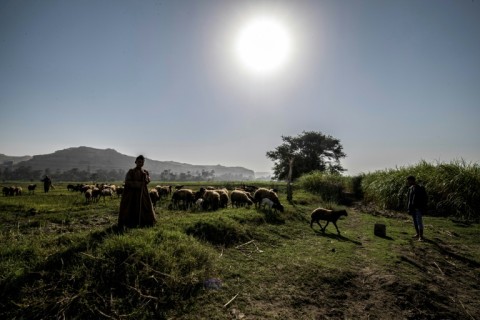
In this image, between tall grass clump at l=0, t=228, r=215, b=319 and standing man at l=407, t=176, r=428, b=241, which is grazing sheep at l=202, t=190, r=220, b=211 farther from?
standing man at l=407, t=176, r=428, b=241

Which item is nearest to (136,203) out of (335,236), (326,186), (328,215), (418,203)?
(335,236)

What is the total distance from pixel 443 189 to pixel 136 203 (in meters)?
17.9

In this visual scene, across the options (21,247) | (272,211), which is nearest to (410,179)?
(272,211)

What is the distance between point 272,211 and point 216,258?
7.12 m

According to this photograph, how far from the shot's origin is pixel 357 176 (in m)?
30.9

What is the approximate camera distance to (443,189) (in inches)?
634

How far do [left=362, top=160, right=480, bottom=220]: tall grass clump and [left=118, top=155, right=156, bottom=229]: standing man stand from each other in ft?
54.8

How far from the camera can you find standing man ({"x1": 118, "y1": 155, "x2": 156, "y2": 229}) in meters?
8.46

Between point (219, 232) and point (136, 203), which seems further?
point (219, 232)

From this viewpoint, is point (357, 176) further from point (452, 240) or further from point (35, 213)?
point (35, 213)

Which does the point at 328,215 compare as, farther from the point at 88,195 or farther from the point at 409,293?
the point at 88,195

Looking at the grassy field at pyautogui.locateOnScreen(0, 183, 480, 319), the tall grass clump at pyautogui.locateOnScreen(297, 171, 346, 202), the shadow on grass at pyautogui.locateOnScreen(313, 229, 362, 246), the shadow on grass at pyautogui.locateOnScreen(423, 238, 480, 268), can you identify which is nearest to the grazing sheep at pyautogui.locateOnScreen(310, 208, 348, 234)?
the shadow on grass at pyautogui.locateOnScreen(313, 229, 362, 246)

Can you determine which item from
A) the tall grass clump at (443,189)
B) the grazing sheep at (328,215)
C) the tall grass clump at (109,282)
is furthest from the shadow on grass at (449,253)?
the tall grass clump at (109,282)

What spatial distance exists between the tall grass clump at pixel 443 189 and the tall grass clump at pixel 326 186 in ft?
22.3
